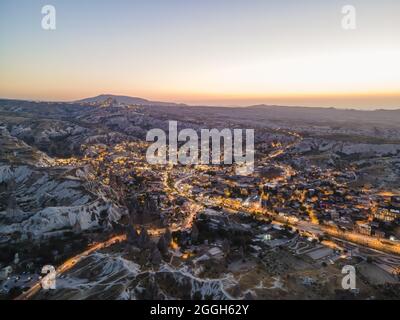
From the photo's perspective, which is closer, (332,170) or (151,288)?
(151,288)

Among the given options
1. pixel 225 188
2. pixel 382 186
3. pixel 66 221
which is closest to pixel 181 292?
pixel 66 221

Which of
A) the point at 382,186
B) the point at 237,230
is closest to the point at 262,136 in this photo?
the point at 382,186

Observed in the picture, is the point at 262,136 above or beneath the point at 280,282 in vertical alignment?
above

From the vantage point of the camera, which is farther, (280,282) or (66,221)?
(66,221)

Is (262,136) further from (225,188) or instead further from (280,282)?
(280,282)

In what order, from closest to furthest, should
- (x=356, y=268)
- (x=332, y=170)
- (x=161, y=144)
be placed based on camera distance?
(x=356, y=268) → (x=332, y=170) → (x=161, y=144)
